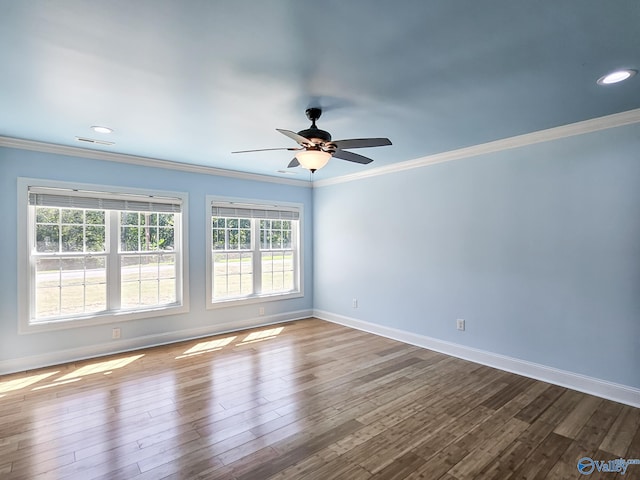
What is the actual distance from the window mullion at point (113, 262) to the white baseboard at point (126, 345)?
1.68 ft

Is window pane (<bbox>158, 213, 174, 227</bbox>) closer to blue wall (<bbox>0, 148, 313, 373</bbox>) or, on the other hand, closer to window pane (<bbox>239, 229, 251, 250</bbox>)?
blue wall (<bbox>0, 148, 313, 373</bbox>)

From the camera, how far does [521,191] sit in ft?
A: 11.8

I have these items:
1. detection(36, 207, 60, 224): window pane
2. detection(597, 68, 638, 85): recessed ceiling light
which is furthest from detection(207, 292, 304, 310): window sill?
detection(597, 68, 638, 85): recessed ceiling light

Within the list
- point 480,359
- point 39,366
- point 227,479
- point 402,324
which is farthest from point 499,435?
point 39,366

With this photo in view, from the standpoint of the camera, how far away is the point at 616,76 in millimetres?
2246

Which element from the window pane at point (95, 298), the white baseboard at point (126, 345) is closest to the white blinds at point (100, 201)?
the window pane at point (95, 298)

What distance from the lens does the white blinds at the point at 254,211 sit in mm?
5152

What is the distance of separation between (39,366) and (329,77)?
4468mm

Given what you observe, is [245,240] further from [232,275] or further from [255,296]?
[255,296]

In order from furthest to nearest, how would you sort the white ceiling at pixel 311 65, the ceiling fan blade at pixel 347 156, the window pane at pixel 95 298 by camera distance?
the window pane at pixel 95 298 < the ceiling fan blade at pixel 347 156 < the white ceiling at pixel 311 65

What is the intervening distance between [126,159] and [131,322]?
216 cm

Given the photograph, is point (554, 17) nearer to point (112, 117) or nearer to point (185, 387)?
point (112, 117)

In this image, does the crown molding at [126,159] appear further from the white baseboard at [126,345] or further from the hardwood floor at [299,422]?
the hardwood floor at [299,422]

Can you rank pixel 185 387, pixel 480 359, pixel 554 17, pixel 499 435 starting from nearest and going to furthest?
pixel 554 17, pixel 499 435, pixel 185 387, pixel 480 359
